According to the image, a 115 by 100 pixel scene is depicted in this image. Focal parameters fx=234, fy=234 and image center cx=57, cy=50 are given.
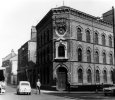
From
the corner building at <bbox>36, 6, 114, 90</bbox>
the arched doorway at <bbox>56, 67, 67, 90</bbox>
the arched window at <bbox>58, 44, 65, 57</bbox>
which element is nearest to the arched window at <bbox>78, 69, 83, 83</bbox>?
the corner building at <bbox>36, 6, 114, 90</bbox>

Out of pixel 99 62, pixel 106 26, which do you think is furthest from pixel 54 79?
pixel 106 26

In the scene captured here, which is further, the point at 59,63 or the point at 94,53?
the point at 94,53

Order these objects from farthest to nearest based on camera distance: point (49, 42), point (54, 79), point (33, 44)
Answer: point (33, 44)
point (49, 42)
point (54, 79)

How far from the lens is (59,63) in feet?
120

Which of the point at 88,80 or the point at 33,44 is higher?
the point at 33,44

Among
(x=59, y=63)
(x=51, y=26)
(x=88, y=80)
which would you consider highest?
(x=51, y=26)

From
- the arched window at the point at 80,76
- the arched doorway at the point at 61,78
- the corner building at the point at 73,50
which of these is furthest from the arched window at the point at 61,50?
the arched window at the point at 80,76

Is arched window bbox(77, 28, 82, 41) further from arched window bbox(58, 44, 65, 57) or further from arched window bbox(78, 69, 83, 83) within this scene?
arched window bbox(78, 69, 83, 83)

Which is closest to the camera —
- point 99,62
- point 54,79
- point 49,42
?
point 54,79

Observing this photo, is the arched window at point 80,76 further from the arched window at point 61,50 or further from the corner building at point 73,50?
the arched window at point 61,50

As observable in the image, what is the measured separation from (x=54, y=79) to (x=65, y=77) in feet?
5.72

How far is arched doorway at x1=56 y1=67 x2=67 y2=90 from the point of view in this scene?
3619 cm

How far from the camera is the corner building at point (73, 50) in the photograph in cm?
3647

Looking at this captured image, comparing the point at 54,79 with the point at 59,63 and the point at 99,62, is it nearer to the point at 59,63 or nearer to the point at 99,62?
the point at 59,63
